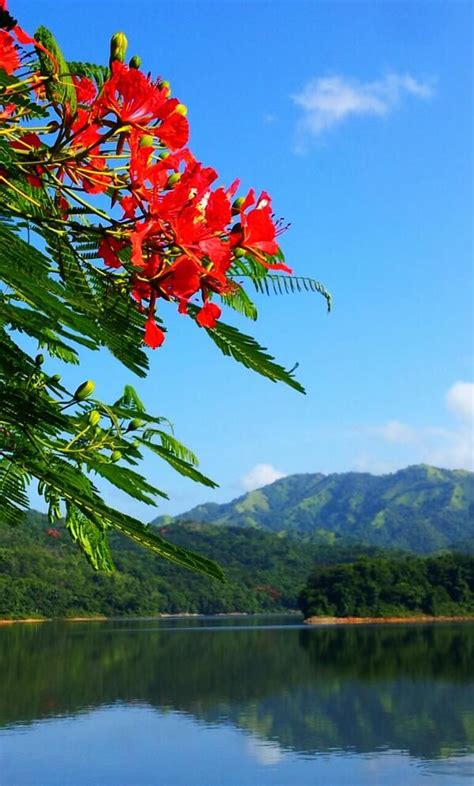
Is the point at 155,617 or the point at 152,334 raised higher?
the point at 155,617

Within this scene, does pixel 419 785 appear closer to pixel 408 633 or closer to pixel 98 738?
pixel 98 738

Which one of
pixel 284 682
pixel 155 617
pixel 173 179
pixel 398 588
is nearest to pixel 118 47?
pixel 173 179

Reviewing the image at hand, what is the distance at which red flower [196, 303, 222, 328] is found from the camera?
4.25ft

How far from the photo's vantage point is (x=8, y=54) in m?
1.20

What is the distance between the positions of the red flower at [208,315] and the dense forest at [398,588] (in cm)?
7671

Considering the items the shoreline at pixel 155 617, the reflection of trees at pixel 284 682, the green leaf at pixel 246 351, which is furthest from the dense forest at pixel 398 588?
the green leaf at pixel 246 351

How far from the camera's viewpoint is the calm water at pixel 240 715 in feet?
68.0

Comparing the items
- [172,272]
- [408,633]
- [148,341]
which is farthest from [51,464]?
[408,633]

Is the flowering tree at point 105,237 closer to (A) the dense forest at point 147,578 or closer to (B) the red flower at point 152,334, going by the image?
(B) the red flower at point 152,334

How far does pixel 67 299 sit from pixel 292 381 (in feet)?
1.12

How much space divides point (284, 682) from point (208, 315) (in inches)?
1502

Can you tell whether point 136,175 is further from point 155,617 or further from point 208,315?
point 155,617

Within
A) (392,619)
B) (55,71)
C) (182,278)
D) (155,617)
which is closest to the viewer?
(55,71)

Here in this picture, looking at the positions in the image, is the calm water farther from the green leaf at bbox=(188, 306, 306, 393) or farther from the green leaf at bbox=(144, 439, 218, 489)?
the green leaf at bbox=(188, 306, 306, 393)
